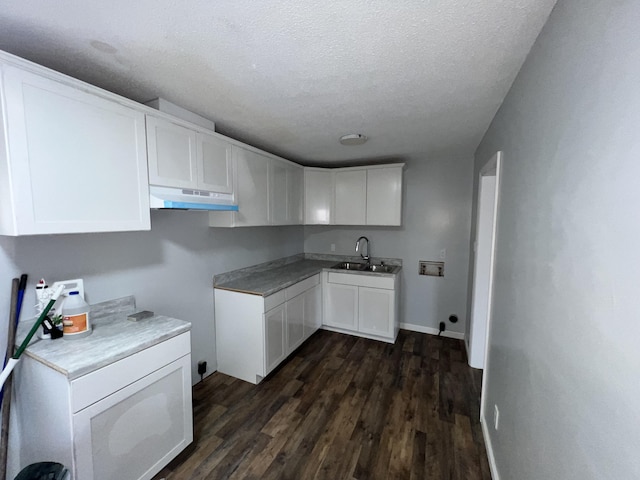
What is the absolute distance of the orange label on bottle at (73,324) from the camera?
1.43m

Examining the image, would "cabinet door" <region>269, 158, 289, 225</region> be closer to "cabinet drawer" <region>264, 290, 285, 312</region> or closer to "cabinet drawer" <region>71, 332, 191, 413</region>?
"cabinet drawer" <region>264, 290, 285, 312</region>

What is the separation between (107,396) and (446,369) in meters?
2.82

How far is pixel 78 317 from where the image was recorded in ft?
4.76

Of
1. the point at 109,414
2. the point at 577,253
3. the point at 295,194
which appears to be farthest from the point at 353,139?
the point at 109,414

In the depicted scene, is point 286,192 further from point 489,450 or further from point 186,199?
point 489,450

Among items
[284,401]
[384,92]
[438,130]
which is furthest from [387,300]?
[384,92]

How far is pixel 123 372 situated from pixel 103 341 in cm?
24

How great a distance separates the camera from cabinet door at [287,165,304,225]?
324 cm

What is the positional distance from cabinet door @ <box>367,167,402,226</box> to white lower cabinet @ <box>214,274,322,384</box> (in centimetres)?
148

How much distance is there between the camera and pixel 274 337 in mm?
2549

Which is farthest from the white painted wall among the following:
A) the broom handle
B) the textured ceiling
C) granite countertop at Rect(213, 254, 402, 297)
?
the broom handle

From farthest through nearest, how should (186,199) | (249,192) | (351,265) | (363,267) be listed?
1. (351,265)
2. (363,267)
3. (249,192)
4. (186,199)

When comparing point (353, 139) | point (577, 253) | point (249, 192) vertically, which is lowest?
point (577, 253)

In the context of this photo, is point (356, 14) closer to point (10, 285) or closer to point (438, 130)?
point (438, 130)
